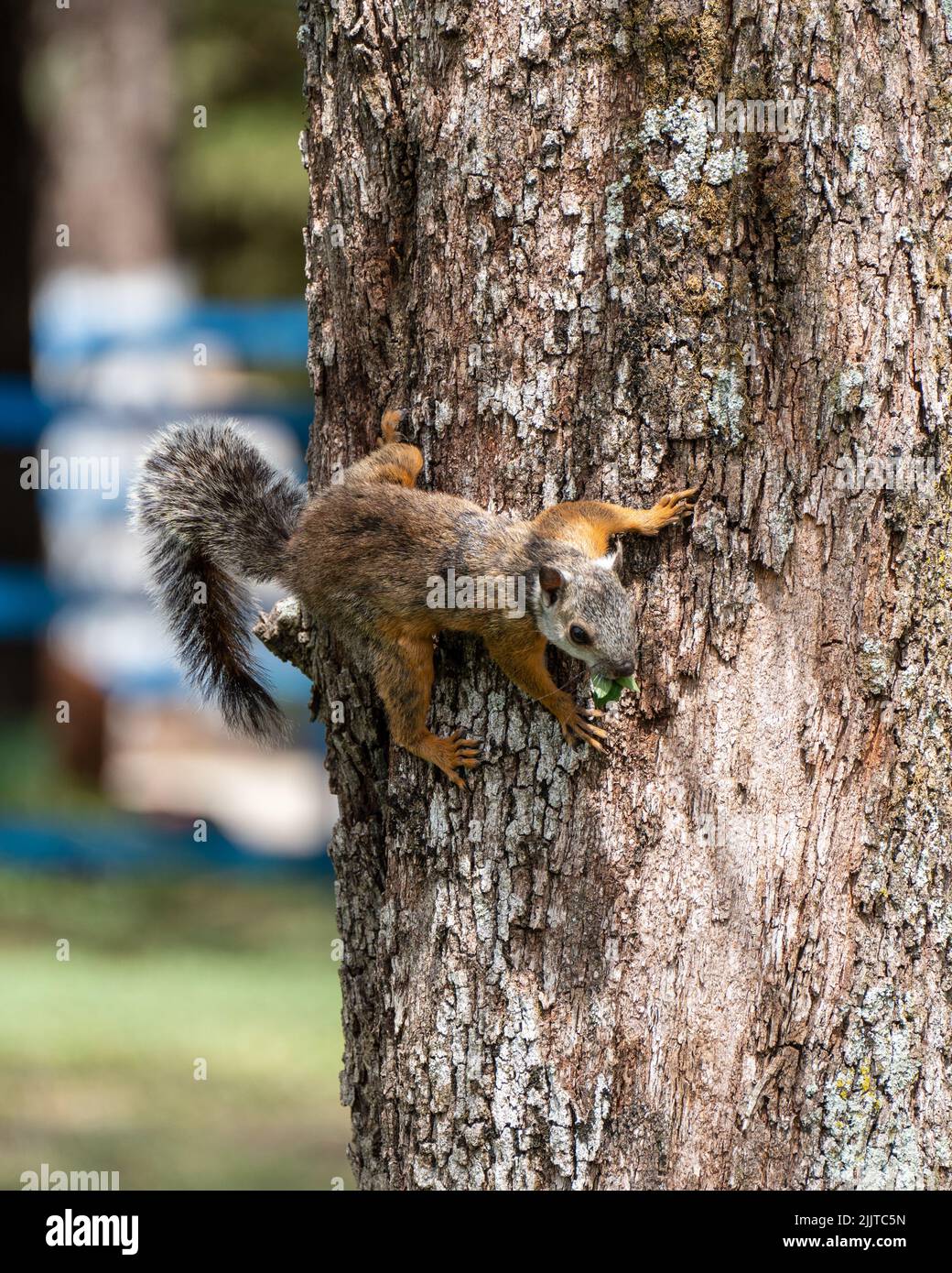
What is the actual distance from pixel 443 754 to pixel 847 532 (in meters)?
0.88

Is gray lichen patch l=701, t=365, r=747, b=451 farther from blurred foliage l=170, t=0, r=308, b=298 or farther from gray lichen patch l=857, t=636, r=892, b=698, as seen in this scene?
blurred foliage l=170, t=0, r=308, b=298

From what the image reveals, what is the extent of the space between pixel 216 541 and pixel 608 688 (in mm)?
1177

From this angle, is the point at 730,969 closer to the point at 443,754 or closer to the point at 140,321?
the point at 443,754

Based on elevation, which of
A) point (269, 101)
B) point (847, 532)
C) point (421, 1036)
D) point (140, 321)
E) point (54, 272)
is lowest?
point (421, 1036)

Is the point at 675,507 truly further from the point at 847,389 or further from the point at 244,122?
the point at 244,122

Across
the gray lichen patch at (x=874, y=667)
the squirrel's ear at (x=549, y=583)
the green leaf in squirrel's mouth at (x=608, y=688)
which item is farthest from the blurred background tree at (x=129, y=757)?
the gray lichen patch at (x=874, y=667)

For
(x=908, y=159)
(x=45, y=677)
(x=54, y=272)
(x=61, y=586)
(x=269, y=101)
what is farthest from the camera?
(x=269, y=101)

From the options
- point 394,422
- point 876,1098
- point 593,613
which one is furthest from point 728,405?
point 876,1098

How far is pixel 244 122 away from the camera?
641 inches

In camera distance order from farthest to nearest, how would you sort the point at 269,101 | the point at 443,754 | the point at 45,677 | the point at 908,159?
the point at 269,101 < the point at 45,677 < the point at 443,754 < the point at 908,159

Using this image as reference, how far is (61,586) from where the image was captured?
344 inches

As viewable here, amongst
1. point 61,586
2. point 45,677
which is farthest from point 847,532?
point 45,677

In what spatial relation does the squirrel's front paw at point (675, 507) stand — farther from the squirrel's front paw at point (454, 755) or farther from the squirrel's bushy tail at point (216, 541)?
the squirrel's bushy tail at point (216, 541)

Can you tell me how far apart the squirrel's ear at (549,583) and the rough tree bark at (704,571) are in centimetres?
14
